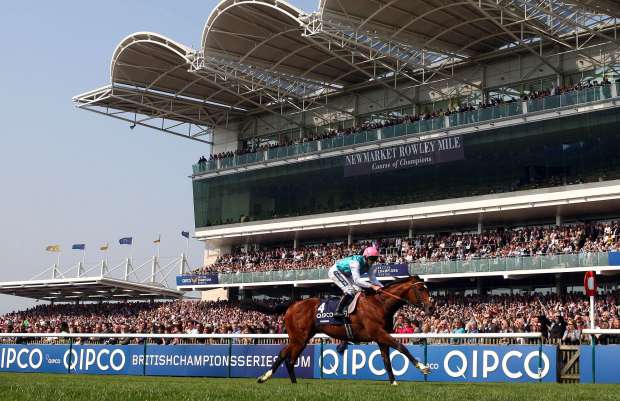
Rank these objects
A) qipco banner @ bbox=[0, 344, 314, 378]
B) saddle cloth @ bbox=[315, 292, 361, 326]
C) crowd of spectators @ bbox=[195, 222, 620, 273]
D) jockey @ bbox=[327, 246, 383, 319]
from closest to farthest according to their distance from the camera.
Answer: jockey @ bbox=[327, 246, 383, 319], saddle cloth @ bbox=[315, 292, 361, 326], qipco banner @ bbox=[0, 344, 314, 378], crowd of spectators @ bbox=[195, 222, 620, 273]

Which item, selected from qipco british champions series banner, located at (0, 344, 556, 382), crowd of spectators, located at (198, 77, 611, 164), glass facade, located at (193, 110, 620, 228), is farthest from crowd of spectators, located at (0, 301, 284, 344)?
qipco british champions series banner, located at (0, 344, 556, 382)

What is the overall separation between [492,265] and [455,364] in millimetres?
22417

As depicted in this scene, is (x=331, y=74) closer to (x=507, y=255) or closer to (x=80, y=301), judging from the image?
(x=507, y=255)

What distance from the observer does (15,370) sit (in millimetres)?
26531

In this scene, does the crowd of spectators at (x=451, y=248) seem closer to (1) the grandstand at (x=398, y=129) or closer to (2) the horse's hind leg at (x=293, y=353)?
(1) the grandstand at (x=398, y=129)

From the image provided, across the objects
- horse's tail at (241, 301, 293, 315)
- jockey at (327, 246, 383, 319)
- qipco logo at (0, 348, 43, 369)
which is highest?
jockey at (327, 246, 383, 319)

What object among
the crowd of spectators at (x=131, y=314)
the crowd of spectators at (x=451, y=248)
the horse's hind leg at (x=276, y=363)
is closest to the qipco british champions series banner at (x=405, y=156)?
the crowd of spectators at (x=451, y=248)

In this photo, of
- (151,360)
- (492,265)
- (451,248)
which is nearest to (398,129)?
(451,248)

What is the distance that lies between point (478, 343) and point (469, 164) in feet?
86.2

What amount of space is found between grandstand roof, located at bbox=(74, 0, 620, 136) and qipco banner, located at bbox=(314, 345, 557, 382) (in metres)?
21.9

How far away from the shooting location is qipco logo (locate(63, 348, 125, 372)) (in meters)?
24.6

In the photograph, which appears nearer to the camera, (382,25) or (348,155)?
(382,25)

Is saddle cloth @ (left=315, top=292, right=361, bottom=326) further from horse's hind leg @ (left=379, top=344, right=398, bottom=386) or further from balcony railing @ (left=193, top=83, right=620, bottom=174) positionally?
balcony railing @ (left=193, top=83, right=620, bottom=174)

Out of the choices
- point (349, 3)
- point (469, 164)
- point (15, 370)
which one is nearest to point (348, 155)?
point (469, 164)
